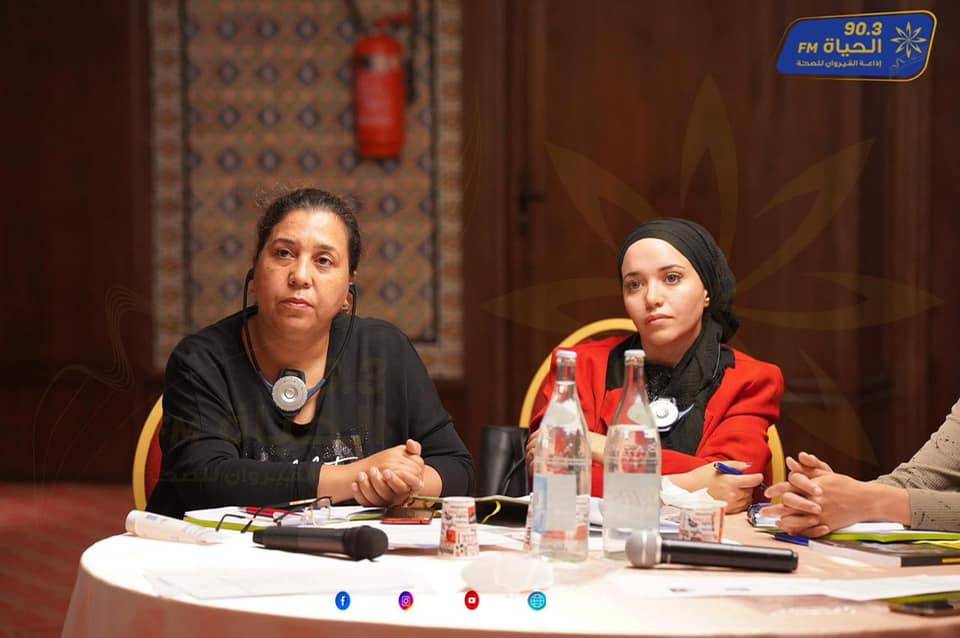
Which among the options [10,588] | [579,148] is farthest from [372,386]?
[579,148]

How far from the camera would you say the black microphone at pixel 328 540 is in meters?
1.30

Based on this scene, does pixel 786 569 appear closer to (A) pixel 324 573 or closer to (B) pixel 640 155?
(A) pixel 324 573

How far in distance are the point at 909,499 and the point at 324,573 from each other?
0.84m

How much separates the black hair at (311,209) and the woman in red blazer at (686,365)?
483 millimetres

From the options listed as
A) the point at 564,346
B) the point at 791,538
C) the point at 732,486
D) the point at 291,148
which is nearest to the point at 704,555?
the point at 791,538

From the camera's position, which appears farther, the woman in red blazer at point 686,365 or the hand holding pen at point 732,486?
the woman in red blazer at point 686,365

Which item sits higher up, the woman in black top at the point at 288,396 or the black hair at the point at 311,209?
the black hair at the point at 311,209

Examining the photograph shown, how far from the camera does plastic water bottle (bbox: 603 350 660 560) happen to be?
1382 millimetres

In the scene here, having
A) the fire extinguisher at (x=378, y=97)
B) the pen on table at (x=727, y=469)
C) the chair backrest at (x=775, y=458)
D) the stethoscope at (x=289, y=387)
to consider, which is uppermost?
the fire extinguisher at (x=378, y=97)

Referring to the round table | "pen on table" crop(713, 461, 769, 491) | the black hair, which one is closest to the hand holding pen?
"pen on table" crop(713, 461, 769, 491)

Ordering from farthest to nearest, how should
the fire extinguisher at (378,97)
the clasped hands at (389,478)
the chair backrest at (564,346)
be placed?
the fire extinguisher at (378,97) → the chair backrest at (564,346) → the clasped hands at (389,478)

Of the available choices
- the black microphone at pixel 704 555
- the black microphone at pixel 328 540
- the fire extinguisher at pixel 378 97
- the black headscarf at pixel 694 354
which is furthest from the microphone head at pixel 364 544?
the fire extinguisher at pixel 378 97

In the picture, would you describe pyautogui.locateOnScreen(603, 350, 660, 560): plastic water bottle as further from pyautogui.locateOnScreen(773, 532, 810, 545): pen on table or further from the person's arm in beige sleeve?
the person's arm in beige sleeve

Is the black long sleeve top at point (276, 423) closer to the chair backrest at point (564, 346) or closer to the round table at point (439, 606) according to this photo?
the chair backrest at point (564, 346)
